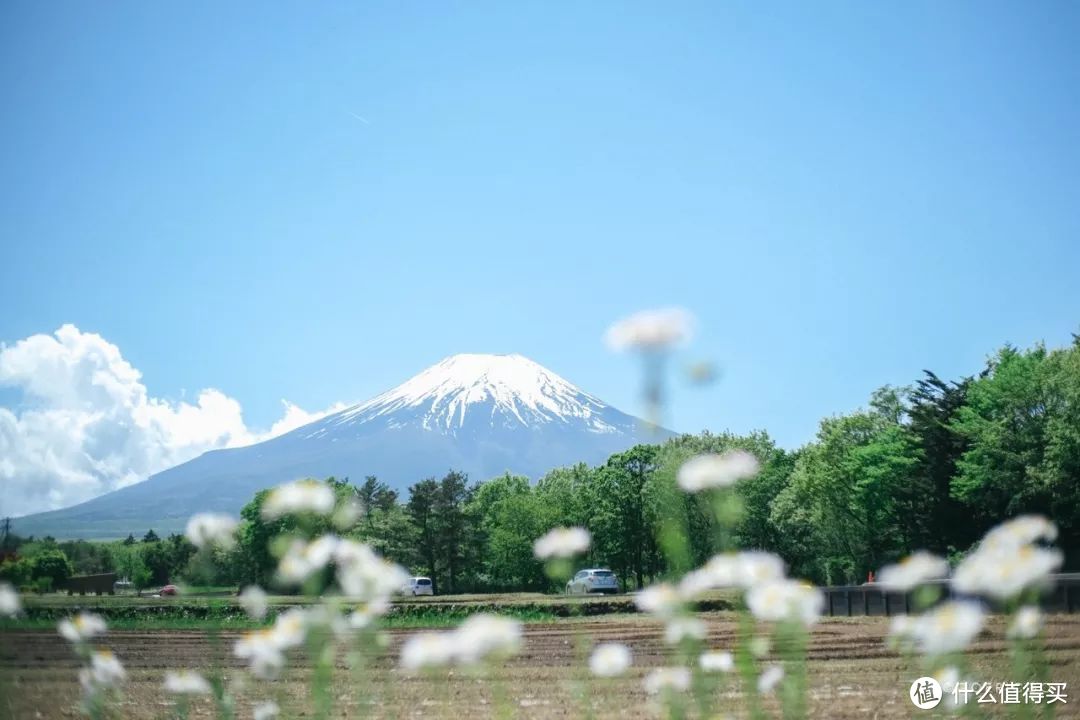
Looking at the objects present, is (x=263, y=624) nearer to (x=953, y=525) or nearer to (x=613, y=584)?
(x=613, y=584)

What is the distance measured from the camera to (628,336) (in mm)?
2695

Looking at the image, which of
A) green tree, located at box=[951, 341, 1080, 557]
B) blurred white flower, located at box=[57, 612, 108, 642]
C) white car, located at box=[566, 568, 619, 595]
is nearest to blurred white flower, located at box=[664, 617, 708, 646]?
blurred white flower, located at box=[57, 612, 108, 642]

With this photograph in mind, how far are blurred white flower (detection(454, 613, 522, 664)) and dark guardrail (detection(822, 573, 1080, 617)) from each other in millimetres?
16301

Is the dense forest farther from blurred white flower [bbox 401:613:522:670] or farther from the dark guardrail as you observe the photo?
blurred white flower [bbox 401:613:522:670]

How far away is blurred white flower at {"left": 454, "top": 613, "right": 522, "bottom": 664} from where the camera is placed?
2.41 m

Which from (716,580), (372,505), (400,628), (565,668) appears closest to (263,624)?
(400,628)

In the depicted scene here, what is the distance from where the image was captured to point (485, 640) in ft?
7.99

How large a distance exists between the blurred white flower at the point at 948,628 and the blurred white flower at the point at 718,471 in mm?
616

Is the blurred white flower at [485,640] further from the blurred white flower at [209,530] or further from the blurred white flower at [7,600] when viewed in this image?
the blurred white flower at [7,600]

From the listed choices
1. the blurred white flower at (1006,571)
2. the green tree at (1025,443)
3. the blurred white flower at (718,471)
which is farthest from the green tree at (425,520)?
the blurred white flower at (1006,571)

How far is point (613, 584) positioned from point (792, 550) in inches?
720

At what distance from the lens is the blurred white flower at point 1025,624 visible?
2.57 metres

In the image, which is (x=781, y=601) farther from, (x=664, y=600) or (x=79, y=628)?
(x=79, y=628)

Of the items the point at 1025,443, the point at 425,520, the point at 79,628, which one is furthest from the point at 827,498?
the point at 79,628
